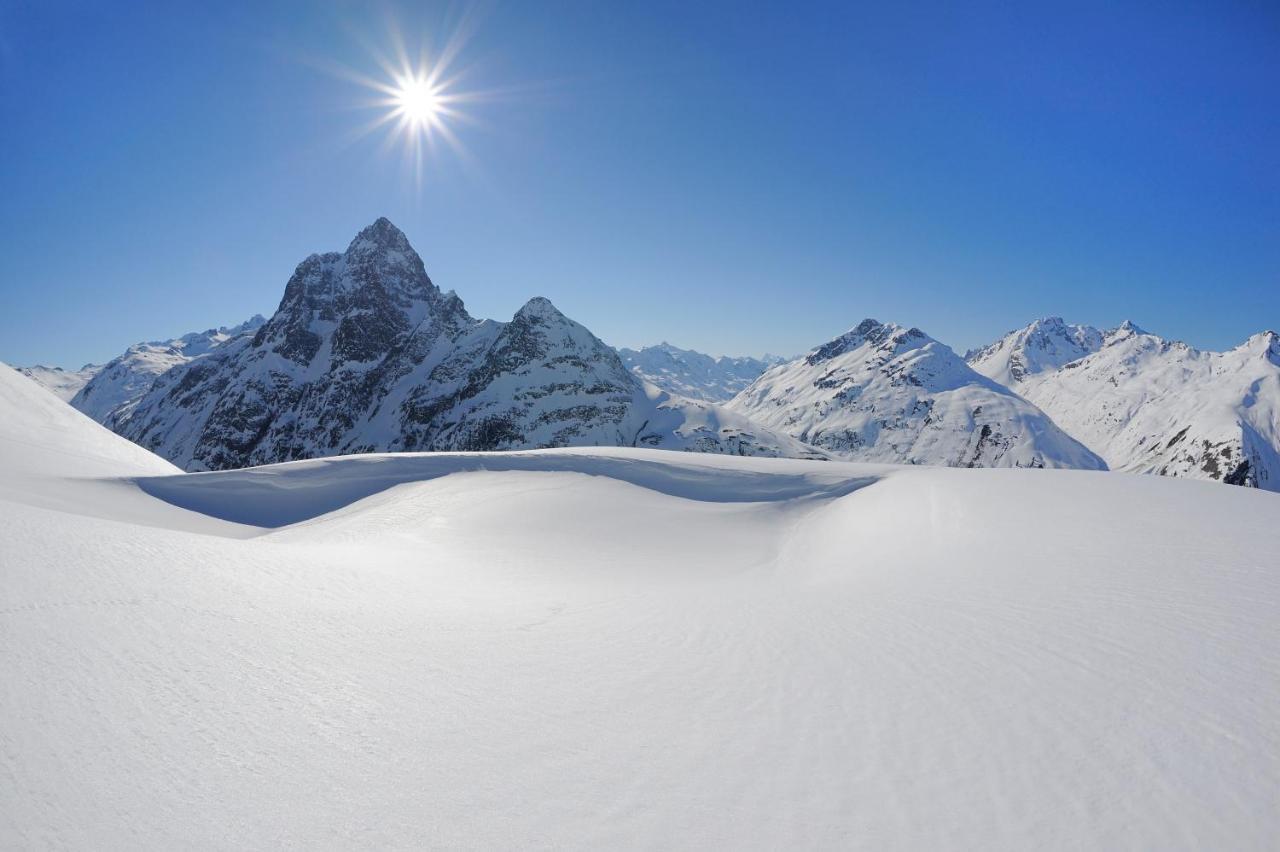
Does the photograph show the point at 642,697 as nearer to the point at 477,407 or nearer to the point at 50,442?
the point at 50,442

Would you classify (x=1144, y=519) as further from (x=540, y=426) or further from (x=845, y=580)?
(x=540, y=426)

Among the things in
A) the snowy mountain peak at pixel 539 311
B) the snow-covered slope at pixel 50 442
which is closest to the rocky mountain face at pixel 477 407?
the snowy mountain peak at pixel 539 311

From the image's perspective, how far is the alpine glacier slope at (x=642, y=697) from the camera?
3.23 m

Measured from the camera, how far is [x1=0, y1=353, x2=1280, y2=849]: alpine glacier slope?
3227 mm

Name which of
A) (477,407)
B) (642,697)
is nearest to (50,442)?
(642,697)

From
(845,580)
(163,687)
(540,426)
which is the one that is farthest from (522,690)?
(540,426)

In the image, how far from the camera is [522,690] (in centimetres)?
508

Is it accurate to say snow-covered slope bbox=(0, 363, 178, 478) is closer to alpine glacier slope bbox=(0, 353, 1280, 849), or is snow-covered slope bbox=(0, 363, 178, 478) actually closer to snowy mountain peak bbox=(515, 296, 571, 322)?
alpine glacier slope bbox=(0, 353, 1280, 849)

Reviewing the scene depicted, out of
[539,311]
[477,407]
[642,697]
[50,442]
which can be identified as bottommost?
[642,697]

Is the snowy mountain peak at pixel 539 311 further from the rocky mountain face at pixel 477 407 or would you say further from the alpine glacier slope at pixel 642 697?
the alpine glacier slope at pixel 642 697

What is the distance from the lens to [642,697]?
205 inches

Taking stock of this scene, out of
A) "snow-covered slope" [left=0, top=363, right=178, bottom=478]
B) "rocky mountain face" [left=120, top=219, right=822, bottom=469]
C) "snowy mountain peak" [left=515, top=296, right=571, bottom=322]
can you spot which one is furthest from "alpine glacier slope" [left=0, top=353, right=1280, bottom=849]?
"snowy mountain peak" [left=515, top=296, right=571, bottom=322]

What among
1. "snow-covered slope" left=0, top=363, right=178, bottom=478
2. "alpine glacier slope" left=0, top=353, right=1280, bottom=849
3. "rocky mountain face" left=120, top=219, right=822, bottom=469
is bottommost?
"alpine glacier slope" left=0, top=353, right=1280, bottom=849

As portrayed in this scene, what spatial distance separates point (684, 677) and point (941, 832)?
2.77 metres
